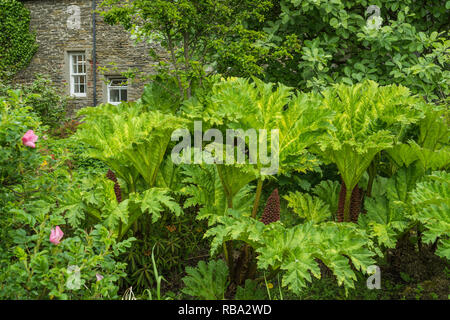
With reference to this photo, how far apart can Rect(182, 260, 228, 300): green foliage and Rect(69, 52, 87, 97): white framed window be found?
1335 cm

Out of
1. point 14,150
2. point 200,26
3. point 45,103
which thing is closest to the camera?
point 14,150

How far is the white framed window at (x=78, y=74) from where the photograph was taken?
14.6 m

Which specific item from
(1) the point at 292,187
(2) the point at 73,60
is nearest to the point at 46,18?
(2) the point at 73,60

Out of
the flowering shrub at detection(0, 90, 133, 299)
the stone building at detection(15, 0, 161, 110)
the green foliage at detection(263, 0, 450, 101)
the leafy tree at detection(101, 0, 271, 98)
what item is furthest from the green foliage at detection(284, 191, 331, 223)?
the stone building at detection(15, 0, 161, 110)

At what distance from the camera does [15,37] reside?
14.3m

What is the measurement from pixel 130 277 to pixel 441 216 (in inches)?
84.2

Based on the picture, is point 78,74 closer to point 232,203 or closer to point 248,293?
point 232,203

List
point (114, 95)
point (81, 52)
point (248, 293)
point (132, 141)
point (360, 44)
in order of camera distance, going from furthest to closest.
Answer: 1. point (114, 95)
2. point (81, 52)
3. point (360, 44)
4. point (132, 141)
5. point (248, 293)

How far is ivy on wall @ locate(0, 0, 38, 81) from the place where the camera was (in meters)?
14.1

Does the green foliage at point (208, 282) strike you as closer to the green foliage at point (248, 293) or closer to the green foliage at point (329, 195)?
the green foliage at point (248, 293)

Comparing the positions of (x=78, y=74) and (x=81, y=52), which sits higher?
(x=81, y=52)

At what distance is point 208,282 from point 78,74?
45.0ft

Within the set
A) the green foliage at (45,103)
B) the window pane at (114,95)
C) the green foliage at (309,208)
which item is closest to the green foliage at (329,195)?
the green foliage at (309,208)

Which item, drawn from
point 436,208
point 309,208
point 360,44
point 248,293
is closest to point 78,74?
point 360,44
